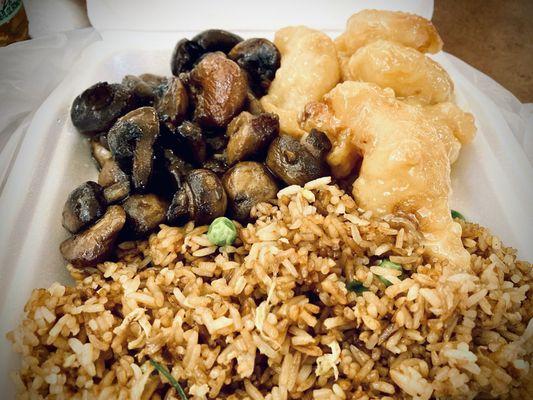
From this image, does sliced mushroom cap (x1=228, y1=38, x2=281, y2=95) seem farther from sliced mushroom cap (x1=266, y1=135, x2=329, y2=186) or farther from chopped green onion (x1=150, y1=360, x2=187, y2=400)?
chopped green onion (x1=150, y1=360, x2=187, y2=400)

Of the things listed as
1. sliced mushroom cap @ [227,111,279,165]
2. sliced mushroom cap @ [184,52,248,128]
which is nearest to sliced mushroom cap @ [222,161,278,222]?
sliced mushroom cap @ [227,111,279,165]

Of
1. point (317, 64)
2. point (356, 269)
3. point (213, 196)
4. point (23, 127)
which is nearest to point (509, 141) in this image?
point (317, 64)

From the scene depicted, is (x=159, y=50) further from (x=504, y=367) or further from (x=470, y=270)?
(x=504, y=367)

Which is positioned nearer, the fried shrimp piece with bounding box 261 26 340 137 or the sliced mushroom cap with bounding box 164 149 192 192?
the sliced mushroom cap with bounding box 164 149 192 192

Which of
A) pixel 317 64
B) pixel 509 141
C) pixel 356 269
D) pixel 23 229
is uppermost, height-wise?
pixel 317 64

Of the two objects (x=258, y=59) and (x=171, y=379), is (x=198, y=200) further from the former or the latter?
(x=258, y=59)

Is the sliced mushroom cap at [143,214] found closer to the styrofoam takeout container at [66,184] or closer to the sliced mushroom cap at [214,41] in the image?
the styrofoam takeout container at [66,184]
